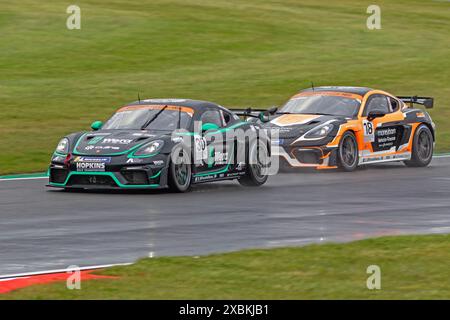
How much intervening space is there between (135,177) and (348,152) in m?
5.10

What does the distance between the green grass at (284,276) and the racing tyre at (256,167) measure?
6866 millimetres

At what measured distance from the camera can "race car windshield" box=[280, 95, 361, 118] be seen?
71.9 feet

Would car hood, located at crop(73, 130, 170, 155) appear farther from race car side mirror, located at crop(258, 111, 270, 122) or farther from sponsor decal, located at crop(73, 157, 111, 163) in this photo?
race car side mirror, located at crop(258, 111, 270, 122)

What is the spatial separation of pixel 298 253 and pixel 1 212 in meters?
5.05

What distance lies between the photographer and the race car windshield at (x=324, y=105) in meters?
21.9

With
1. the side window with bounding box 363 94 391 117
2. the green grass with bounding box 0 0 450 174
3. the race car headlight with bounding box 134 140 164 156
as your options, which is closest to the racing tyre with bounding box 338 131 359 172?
the side window with bounding box 363 94 391 117

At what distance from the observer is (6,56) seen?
3753 cm

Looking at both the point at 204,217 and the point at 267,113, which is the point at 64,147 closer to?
the point at 204,217

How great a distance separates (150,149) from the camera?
682 inches

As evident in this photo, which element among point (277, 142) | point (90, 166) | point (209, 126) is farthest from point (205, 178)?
point (277, 142)

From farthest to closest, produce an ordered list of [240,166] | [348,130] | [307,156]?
[348,130]
[307,156]
[240,166]

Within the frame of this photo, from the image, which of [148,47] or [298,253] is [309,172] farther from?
[148,47]

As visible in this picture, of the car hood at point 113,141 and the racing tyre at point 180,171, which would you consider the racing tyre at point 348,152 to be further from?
the car hood at point 113,141
